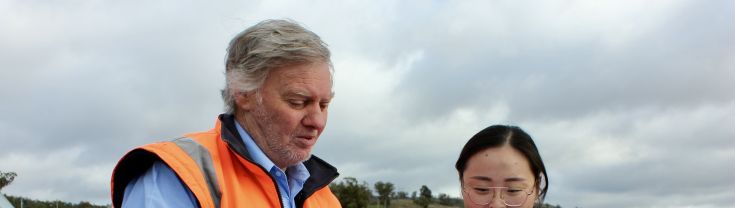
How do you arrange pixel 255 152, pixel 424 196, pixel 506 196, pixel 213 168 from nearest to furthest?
pixel 213 168 → pixel 255 152 → pixel 506 196 → pixel 424 196

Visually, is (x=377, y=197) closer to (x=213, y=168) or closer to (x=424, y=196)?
(x=424, y=196)

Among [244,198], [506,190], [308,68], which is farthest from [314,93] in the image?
[506,190]

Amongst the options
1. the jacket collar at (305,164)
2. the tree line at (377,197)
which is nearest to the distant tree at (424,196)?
the tree line at (377,197)

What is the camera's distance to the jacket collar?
3748mm

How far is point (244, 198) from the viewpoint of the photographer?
3590mm

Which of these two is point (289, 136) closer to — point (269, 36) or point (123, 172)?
point (269, 36)

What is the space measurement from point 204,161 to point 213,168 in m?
0.07

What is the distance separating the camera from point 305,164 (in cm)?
463

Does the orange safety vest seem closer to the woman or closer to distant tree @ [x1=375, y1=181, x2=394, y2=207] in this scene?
the woman

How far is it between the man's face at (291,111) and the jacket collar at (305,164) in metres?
0.14

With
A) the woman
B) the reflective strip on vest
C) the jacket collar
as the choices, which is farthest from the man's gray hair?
the woman

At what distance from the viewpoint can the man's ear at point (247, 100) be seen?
12.6ft

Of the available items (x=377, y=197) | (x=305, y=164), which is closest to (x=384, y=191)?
(x=377, y=197)

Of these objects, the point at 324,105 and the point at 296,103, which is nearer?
the point at 296,103
